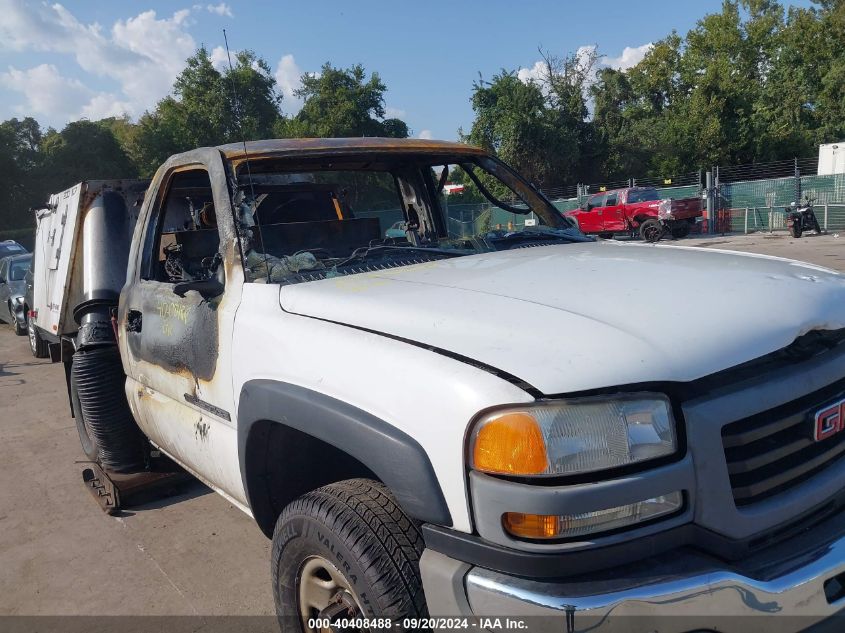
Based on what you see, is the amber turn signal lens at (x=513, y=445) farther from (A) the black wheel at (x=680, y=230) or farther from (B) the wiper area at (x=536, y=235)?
(A) the black wheel at (x=680, y=230)

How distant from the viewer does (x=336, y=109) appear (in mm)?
35500

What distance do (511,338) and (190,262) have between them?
240 cm

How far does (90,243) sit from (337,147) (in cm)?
224

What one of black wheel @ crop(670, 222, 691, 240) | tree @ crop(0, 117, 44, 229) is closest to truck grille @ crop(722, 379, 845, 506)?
black wheel @ crop(670, 222, 691, 240)

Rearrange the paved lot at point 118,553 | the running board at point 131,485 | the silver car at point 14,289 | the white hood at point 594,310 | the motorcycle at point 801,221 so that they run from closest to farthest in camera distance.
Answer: the white hood at point 594,310
the paved lot at point 118,553
the running board at point 131,485
the silver car at point 14,289
the motorcycle at point 801,221

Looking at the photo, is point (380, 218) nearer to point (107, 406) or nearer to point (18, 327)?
point (107, 406)

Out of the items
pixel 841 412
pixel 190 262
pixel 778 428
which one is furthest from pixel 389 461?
pixel 190 262

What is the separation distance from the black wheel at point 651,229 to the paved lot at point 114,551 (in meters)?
19.9

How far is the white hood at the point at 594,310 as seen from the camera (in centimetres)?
164

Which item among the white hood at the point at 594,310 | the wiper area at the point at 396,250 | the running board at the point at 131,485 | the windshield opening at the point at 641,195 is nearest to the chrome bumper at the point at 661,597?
the white hood at the point at 594,310

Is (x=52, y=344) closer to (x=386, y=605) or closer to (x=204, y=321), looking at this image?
(x=204, y=321)

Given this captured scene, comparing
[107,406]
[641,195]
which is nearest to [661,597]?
[107,406]

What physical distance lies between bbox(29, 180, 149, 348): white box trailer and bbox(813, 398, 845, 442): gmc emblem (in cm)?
405

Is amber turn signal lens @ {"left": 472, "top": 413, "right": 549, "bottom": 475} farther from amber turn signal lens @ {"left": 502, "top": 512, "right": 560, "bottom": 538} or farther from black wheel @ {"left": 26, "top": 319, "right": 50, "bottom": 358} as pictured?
black wheel @ {"left": 26, "top": 319, "right": 50, "bottom": 358}
